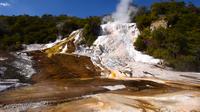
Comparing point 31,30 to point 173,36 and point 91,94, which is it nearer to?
point 173,36

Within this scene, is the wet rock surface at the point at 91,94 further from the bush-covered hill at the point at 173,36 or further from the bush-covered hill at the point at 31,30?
the bush-covered hill at the point at 31,30

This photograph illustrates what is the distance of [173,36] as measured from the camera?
98.2 feet

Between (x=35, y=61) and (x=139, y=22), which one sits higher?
(x=139, y=22)

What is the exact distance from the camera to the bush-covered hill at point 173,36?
26766 mm

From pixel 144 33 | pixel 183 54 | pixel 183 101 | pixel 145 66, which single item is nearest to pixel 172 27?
pixel 144 33

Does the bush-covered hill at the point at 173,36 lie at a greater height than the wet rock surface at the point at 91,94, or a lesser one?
greater

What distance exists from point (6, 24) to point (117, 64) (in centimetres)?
2817

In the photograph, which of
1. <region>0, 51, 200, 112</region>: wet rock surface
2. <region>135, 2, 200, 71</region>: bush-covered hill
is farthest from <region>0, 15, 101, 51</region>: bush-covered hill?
<region>0, 51, 200, 112</region>: wet rock surface

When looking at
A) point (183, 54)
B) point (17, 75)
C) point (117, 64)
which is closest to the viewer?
point (17, 75)

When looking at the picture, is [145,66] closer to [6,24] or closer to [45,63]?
[45,63]

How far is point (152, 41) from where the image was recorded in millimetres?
31328

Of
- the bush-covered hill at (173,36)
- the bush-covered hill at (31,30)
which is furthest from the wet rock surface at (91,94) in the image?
the bush-covered hill at (31,30)

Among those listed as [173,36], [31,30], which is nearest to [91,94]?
[173,36]

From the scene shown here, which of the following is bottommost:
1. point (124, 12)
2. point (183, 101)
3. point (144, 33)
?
point (183, 101)
